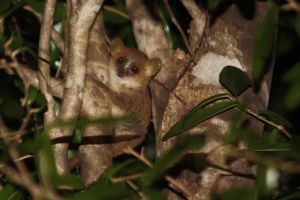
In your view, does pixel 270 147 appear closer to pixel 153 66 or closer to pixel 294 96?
pixel 294 96

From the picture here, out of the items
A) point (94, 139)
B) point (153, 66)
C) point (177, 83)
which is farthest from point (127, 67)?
point (94, 139)

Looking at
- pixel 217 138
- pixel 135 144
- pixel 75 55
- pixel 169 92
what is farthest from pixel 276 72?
pixel 75 55

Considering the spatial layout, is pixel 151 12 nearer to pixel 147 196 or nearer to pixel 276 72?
pixel 276 72

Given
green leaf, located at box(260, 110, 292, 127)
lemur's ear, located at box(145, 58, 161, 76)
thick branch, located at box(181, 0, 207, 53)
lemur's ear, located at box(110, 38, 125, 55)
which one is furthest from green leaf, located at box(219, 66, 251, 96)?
lemur's ear, located at box(110, 38, 125, 55)

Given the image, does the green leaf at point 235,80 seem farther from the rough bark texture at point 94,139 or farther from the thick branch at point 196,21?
the rough bark texture at point 94,139

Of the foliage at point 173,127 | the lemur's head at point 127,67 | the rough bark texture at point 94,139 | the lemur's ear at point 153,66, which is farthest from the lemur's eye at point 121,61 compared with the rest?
the rough bark texture at point 94,139

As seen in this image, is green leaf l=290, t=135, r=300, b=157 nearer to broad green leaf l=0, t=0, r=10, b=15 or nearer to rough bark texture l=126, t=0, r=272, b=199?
rough bark texture l=126, t=0, r=272, b=199
